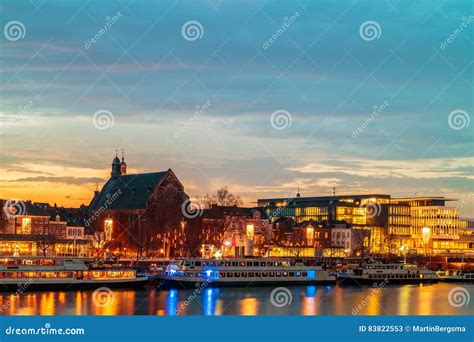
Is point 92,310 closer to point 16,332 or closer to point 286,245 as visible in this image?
point 16,332

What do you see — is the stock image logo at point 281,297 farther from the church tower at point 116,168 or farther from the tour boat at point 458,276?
the church tower at point 116,168

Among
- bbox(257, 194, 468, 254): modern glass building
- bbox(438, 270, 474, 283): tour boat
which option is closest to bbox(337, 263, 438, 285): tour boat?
bbox(438, 270, 474, 283): tour boat

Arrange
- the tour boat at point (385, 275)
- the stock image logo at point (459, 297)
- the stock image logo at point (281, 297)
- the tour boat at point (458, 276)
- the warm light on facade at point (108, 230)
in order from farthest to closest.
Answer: the warm light on facade at point (108, 230), the tour boat at point (458, 276), the tour boat at point (385, 275), the stock image logo at point (459, 297), the stock image logo at point (281, 297)

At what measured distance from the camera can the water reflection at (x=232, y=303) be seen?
4303 centimetres

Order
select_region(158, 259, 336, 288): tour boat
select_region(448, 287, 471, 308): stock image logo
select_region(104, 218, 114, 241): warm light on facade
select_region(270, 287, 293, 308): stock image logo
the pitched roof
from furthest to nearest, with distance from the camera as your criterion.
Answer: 1. the pitched roof
2. select_region(104, 218, 114, 241): warm light on facade
3. select_region(158, 259, 336, 288): tour boat
4. select_region(448, 287, 471, 308): stock image logo
5. select_region(270, 287, 293, 308): stock image logo

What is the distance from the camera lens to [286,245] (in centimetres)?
10731

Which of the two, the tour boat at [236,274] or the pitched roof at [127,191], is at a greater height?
the pitched roof at [127,191]

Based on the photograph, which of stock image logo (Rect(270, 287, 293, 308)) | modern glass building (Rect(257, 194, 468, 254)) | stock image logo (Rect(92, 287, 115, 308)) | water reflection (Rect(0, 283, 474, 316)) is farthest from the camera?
modern glass building (Rect(257, 194, 468, 254))

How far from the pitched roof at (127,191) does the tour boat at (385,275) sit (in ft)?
112

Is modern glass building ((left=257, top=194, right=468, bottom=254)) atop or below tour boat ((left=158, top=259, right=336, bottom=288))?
atop

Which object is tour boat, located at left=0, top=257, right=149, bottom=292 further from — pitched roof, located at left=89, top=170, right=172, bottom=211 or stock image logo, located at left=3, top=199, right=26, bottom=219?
stock image logo, located at left=3, top=199, right=26, bottom=219

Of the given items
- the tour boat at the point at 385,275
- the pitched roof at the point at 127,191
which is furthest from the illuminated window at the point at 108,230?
the tour boat at the point at 385,275

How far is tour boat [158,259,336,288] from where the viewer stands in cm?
5772

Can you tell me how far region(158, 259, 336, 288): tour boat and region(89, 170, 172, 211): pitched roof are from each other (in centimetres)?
3753
